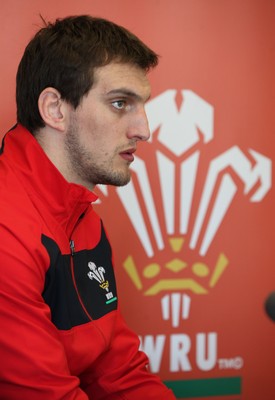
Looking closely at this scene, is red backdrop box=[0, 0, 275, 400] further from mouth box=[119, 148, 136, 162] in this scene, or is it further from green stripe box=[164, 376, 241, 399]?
mouth box=[119, 148, 136, 162]

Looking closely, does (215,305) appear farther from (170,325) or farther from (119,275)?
(119,275)

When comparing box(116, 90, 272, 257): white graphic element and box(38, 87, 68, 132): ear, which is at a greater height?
box(38, 87, 68, 132): ear

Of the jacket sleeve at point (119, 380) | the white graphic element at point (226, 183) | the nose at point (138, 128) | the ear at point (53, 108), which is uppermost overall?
the ear at point (53, 108)

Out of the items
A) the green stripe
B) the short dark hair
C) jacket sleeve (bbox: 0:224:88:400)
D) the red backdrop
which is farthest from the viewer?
the green stripe

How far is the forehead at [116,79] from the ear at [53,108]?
7cm

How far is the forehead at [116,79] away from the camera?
3.38ft

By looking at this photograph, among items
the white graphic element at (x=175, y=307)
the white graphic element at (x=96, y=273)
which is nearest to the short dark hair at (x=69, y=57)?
the white graphic element at (x=96, y=273)

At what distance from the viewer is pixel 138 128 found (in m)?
1.08

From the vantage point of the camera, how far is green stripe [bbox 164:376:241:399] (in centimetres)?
160

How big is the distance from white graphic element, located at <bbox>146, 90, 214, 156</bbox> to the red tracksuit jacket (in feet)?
1.31

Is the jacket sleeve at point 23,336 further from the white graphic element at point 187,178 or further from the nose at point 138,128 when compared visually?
the white graphic element at point 187,178

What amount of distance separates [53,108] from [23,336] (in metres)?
0.43

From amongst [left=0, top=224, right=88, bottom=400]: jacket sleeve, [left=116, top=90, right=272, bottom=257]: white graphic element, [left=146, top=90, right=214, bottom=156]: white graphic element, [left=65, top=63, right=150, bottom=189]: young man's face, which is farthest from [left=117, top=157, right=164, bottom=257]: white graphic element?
[left=0, top=224, right=88, bottom=400]: jacket sleeve

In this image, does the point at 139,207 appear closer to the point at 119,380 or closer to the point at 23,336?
the point at 119,380
